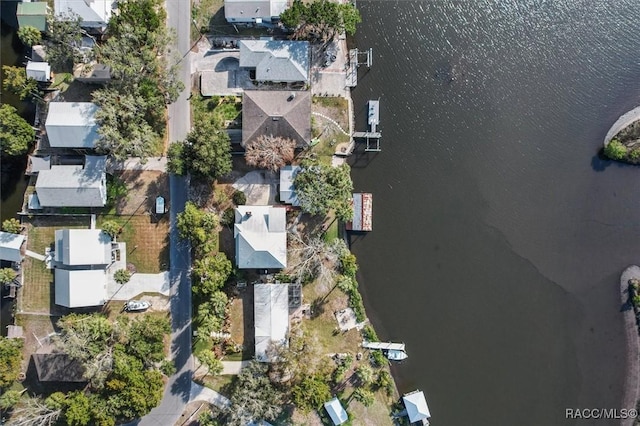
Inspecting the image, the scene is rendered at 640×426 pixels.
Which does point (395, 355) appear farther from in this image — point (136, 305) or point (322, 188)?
point (136, 305)

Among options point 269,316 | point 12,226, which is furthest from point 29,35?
point 269,316

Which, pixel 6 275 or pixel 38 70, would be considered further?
pixel 38 70

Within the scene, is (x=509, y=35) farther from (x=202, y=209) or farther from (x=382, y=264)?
(x=202, y=209)

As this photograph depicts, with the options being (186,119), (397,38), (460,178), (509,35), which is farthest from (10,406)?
(509,35)

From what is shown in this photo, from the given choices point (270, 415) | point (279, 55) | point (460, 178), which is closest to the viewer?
point (270, 415)

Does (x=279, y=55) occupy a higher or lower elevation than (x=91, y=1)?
lower

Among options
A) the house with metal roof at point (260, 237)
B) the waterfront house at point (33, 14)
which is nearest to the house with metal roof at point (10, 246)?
the waterfront house at point (33, 14)
